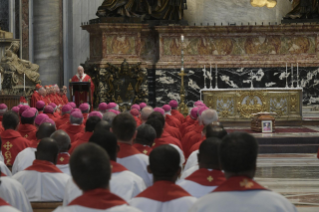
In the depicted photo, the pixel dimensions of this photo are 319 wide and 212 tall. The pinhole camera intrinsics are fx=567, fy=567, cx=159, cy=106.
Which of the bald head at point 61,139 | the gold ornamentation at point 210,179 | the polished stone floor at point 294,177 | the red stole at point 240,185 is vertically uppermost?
the bald head at point 61,139

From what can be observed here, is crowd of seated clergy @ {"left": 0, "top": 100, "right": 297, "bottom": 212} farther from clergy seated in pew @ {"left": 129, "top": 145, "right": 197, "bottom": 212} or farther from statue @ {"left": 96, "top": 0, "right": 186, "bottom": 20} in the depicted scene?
statue @ {"left": 96, "top": 0, "right": 186, "bottom": 20}

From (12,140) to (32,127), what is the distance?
1.01m

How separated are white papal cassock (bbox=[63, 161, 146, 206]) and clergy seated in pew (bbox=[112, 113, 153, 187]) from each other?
2.62 ft

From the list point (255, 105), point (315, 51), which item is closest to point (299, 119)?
point (255, 105)

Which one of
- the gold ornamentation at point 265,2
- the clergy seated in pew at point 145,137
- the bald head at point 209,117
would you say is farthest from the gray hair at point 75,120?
the gold ornamentation at point 265,2

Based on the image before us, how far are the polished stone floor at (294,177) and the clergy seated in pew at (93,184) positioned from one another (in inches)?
173

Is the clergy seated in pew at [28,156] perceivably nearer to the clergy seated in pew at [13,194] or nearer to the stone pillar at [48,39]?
the clergy seated in pew at [13,194]

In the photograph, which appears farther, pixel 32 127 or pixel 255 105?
pixel 255 105

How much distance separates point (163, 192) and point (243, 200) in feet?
2.25

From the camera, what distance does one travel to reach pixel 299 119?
52.2 ft

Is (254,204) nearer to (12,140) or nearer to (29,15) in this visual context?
(12,140)

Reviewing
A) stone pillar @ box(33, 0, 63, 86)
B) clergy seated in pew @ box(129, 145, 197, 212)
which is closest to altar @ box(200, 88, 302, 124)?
stone pillar @ box(33, 0, 63, 86)

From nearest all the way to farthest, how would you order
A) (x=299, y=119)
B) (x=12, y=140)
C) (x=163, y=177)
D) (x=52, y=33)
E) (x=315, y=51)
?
(x=163, y=177)
(x=12, y=140)
(x=299, y=119)
(x=315, y=51)
(x=52, y=33)

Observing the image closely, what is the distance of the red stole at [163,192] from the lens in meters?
3.30
